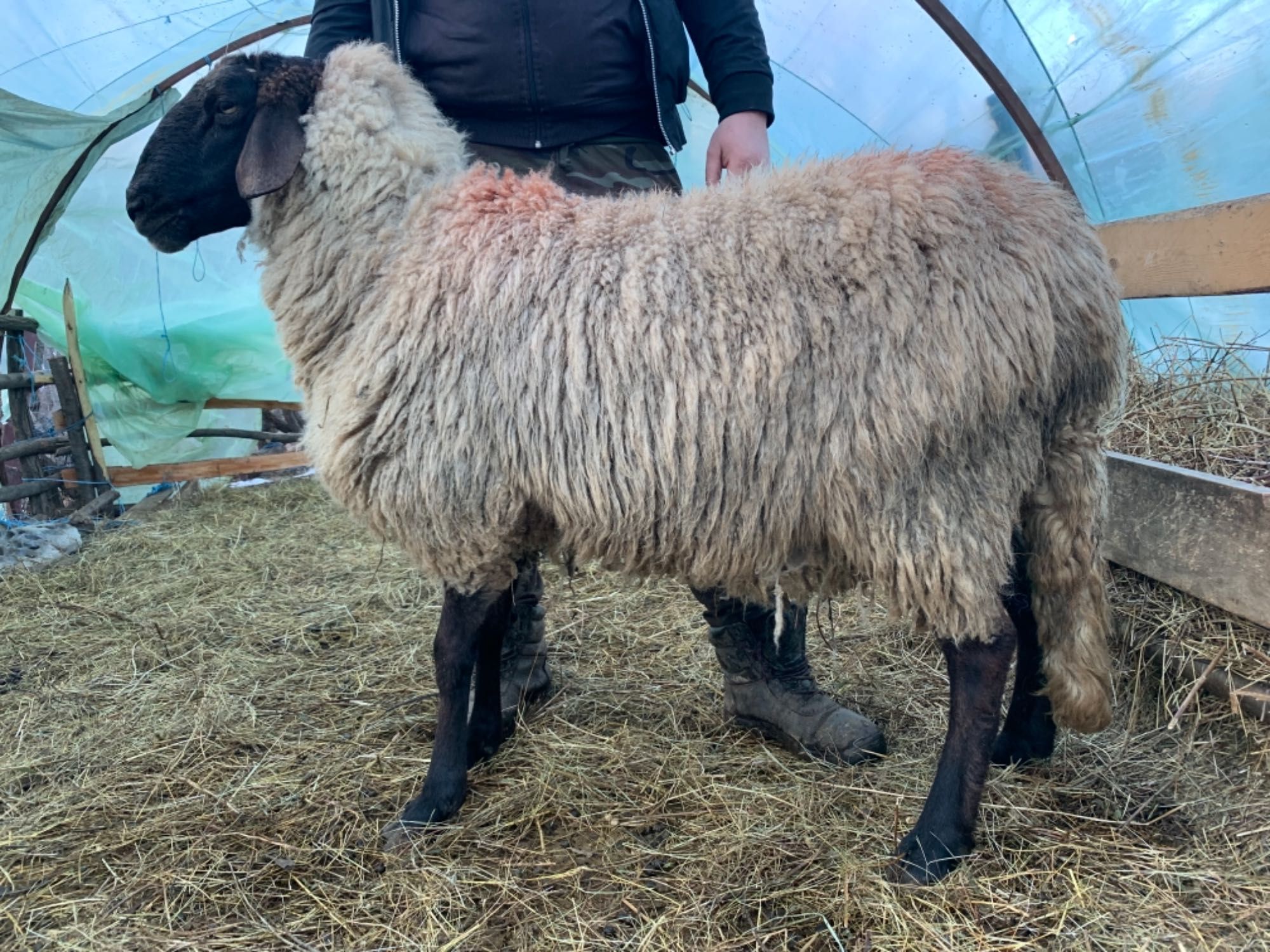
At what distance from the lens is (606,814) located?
2020 millimetres

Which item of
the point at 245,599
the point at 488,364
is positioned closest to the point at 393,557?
the point at 245,599

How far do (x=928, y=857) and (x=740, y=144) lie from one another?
5.99 feet

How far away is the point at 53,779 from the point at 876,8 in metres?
4.66

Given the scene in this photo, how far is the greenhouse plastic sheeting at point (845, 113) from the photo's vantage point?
3.25m

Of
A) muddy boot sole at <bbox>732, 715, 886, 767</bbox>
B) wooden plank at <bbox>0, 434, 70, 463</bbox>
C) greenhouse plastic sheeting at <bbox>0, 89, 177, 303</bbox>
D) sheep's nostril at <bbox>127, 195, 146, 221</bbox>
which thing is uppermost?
greenhouse plastic sheeting at <bbox>0, 89, 177, 303</bbox>

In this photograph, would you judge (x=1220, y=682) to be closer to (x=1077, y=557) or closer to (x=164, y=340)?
(x=1077, y=557)

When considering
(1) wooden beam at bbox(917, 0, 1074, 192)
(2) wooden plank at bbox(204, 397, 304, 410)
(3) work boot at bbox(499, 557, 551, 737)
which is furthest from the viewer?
(2) wooden plank at bbox(204, 397, 304, 410)

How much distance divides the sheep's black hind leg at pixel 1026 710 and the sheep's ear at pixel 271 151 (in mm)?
1990

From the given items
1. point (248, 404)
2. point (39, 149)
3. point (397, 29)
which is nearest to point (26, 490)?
point (248, 404)

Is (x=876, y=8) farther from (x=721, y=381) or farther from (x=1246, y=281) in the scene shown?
(x=721, y=381)

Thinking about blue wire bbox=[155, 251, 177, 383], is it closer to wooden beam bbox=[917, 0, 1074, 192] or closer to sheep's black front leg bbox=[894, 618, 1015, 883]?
wooden beam bbox=[917, 0, 1074, 192]

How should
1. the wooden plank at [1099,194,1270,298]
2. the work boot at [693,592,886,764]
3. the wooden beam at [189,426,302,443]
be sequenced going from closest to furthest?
the wooden plank at [1099,194,1270,298]
the work boot at [693,592,886,764]
the wooden beam at [189,426,302,443]

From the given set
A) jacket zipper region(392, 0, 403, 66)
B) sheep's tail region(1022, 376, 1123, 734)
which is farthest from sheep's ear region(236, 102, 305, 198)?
sheep's tail region(1022, 376, 1123, 734)

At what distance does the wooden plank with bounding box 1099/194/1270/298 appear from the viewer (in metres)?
2.13
